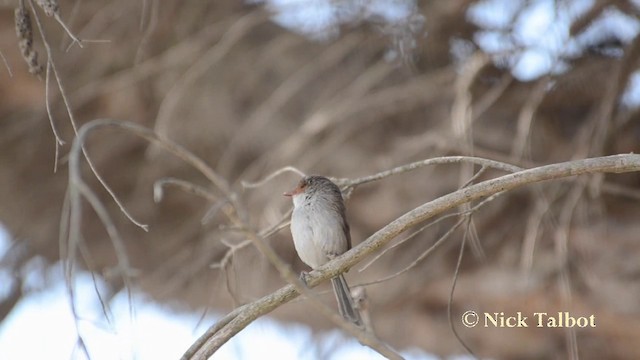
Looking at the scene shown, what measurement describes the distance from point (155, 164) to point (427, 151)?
7.97 ft

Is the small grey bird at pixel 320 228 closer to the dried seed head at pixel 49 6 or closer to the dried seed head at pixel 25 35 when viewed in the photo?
the dried seed head at pixel 25 35

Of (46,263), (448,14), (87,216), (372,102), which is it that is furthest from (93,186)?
(448,14)

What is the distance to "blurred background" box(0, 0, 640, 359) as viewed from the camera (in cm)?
586

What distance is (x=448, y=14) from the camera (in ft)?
19.8

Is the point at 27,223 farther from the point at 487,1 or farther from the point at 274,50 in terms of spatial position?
the point at 487,1

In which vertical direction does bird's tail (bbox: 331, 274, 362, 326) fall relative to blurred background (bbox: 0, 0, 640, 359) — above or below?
below

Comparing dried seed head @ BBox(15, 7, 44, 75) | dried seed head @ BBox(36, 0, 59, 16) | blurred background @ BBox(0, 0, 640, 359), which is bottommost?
dried seed head @ BBox(36, 0, 59, 16)

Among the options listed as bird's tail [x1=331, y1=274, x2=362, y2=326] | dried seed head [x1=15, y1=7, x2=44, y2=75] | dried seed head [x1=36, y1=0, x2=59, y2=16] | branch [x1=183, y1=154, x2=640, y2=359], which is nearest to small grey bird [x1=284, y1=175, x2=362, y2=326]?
bird's tail [x1=331, y1=274, x2=362, y2=326]

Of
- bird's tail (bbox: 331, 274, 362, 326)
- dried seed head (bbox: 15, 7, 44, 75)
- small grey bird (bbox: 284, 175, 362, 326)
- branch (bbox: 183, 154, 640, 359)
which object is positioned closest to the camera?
branch (bbox: 183, 154, 640, 359)

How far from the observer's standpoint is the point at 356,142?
7305 mm

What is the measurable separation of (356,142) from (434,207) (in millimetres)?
4660

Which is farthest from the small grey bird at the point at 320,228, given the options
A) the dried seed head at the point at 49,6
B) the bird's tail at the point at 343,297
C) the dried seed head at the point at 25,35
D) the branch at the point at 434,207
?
the dried seed head at the point at 49,6

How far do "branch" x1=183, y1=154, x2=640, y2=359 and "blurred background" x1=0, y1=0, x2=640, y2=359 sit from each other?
2.48 meters

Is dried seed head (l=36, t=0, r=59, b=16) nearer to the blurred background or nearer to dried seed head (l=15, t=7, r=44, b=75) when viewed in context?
dried seed head (l=15, t=7, r=44, b=75)
